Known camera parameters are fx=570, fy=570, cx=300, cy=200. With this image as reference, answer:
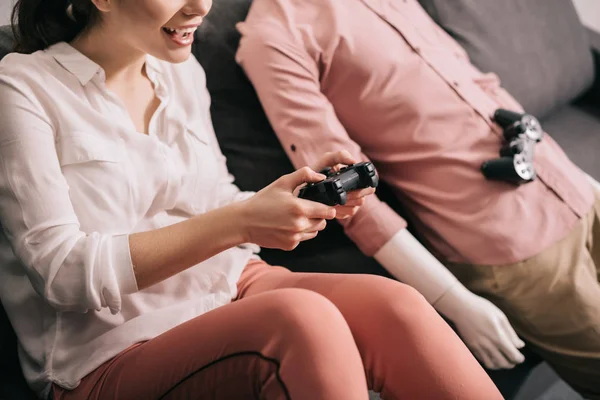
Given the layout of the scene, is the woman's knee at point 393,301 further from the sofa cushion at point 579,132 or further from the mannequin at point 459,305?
the sofa cushion at point 579,132

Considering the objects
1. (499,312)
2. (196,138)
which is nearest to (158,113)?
(196,138)

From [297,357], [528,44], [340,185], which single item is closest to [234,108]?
[340,185]

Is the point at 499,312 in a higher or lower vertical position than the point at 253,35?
lower

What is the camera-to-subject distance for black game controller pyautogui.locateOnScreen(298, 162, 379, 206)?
0.68 m

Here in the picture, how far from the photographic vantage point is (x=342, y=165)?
31.6 inches

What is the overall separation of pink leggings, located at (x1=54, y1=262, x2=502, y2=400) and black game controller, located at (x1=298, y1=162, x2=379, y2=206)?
124mm

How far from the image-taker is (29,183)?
26.0 inches

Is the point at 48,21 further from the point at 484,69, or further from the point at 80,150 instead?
the point at 484,69

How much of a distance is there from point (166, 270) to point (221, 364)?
133 millimetres

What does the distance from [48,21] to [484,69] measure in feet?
3.44

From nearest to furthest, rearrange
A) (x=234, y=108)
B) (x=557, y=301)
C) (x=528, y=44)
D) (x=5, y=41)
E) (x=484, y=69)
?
(x=5, y=41) → (x=557, y=301) → (x=234, y=108) → (x=484, y=69) → (x=528, y=44)

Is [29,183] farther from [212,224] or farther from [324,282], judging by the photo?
[324,282]

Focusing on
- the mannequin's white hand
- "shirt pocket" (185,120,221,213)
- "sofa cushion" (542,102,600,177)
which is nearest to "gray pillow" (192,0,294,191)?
"shirt pocket" (185,120,221,213)

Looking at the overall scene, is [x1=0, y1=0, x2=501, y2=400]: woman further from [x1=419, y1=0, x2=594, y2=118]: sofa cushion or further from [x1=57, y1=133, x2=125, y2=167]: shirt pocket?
[x1=419, y1=0, x2=594, y2=118]: sofa cushion
